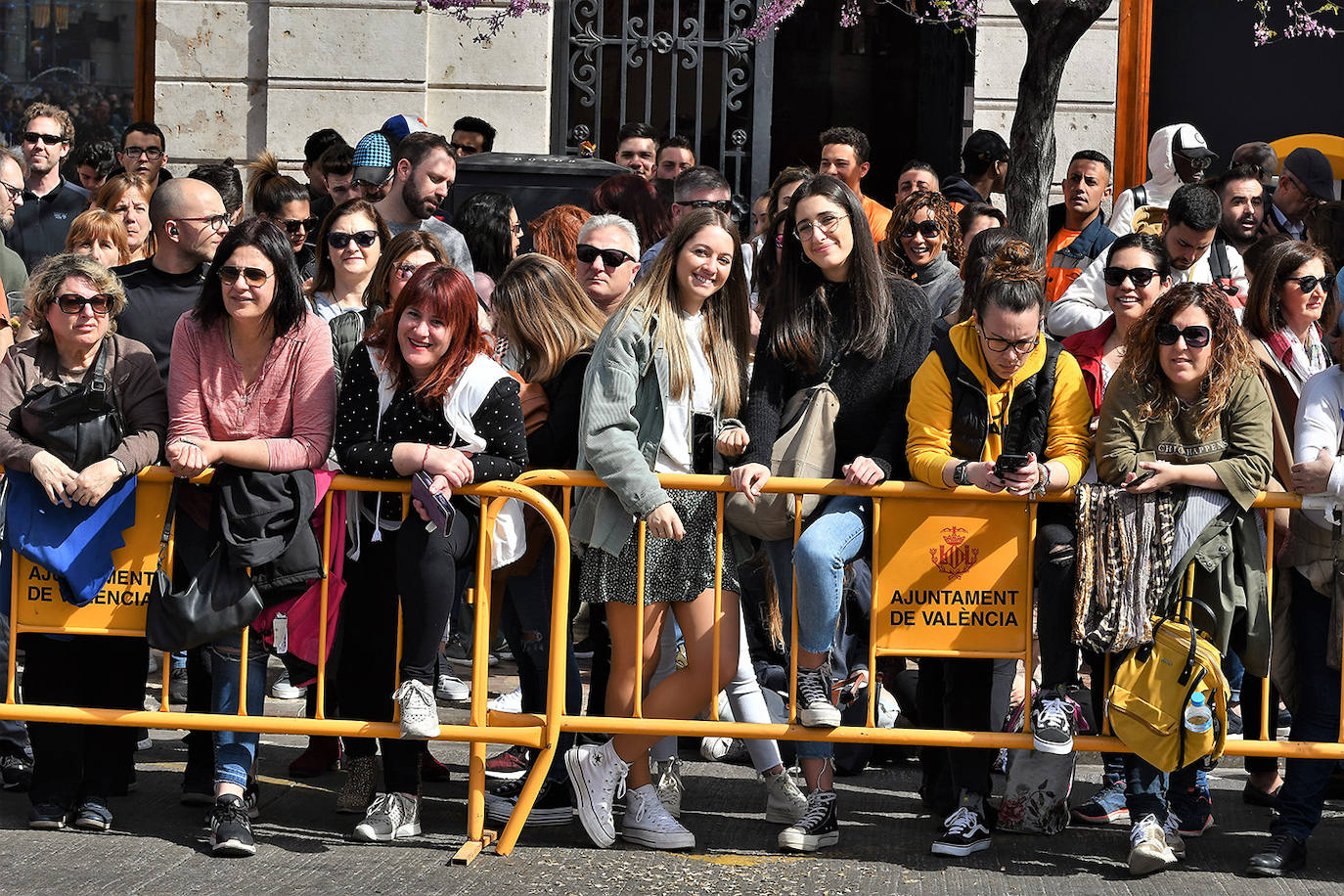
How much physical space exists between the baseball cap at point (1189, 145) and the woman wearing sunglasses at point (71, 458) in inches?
225

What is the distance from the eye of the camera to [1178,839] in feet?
19.0

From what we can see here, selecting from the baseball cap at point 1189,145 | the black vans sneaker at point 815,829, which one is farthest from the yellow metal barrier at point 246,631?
the baseball cap at point 1189,145

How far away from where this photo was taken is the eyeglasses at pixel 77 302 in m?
5.80

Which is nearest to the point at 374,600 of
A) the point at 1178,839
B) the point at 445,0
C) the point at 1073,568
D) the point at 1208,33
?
the point at 1073,568

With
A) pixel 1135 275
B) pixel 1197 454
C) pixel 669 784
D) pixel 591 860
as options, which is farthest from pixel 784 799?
pixel 1135 275

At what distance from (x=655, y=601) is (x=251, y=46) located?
8535mm

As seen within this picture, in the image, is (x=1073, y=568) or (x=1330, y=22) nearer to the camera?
(x=1073, y=568)

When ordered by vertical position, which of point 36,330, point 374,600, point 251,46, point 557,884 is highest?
point 251,46

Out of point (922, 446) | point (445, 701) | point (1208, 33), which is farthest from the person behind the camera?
point (1208, 33)

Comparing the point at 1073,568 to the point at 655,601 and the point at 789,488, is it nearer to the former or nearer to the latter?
the point at 789,488

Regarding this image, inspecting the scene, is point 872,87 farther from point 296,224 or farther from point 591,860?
point 591,860

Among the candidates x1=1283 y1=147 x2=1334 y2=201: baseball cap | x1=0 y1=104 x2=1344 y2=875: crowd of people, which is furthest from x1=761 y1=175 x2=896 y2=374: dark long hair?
x1=1283 y1=147 x2=1334 y2=201: baseball cap

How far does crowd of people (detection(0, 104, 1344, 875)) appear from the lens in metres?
5.67

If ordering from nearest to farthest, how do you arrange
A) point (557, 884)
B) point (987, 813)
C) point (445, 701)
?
1. point (557, 884)
2. point (987, 813)
3. point (445, 701)
